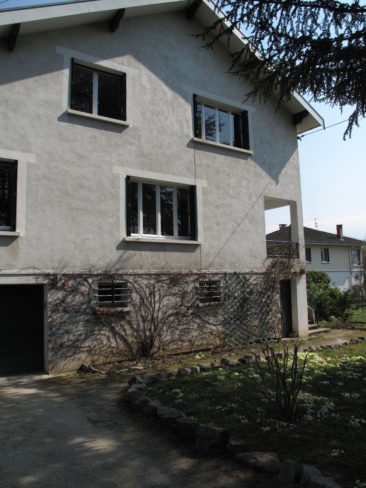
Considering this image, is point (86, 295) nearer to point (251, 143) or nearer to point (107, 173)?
point (107, 173)

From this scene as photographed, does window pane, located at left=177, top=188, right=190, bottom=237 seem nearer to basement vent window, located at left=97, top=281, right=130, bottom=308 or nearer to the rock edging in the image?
basement vent window, located at left=97, top=281, right=130, bottom=308

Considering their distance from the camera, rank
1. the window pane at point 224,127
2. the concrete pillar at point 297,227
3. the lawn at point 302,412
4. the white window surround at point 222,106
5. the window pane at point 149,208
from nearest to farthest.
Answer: the lawn at point 302,412 < the window pane at point 149,208 < the white window surround at point 222,106 < the window pane at point 224,127 < the concrete pillar at point 297,227

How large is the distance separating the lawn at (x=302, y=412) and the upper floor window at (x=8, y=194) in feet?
16.6

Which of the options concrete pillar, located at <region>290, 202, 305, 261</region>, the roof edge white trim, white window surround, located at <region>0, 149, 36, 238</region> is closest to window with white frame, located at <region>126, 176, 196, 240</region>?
white window surround, located at <region>0, 149, 36, 238</region>

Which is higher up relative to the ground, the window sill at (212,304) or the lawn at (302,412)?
the window sill at (212,304)

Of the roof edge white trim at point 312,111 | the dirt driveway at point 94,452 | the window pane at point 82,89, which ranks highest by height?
the roof edge white trim at point 312,111

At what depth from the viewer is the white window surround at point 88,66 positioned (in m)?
10.7

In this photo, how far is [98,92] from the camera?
37.8 feet

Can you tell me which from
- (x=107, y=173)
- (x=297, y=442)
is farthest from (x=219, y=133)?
(x=297, y=442)

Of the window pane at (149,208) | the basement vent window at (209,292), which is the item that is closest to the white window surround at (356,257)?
the basement vent window at (209,292)

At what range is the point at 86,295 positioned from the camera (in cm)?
1027

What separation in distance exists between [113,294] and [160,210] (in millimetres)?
2916

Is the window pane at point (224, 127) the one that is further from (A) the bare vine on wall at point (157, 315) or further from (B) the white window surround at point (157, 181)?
Result: (A) the bare vine on wall at point (157, 315)

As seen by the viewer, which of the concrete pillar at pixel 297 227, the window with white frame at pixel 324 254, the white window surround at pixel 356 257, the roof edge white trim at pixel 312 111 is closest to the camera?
the roof edge white trim at pixel 312 111
